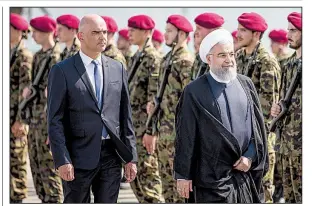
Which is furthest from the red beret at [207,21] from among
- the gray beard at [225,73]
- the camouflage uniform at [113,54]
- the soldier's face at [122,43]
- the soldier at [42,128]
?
the soldier's face at [122,43]

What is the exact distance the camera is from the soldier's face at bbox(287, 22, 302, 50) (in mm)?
9281

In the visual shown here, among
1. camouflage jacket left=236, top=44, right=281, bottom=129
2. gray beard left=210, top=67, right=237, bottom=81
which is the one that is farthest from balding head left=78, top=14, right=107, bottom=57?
camouflage jacket left=236, top=44, right=281, bottom=129

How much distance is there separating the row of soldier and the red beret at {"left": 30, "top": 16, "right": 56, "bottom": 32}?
1 cm

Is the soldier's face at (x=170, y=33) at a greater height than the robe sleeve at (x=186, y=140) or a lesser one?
greater

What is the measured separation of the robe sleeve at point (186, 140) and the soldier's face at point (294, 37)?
2131mm

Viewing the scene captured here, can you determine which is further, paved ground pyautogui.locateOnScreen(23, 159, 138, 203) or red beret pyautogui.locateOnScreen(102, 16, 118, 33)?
paved ground pyautogui.locateOnScreen(23, 159, 138, 203)

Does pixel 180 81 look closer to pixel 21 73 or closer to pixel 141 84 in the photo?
pixel 141 84

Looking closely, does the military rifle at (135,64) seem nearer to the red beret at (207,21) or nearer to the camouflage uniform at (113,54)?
the camouflage uniform at (113,54)

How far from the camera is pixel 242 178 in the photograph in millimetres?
7488

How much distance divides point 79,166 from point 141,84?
11.0 feet

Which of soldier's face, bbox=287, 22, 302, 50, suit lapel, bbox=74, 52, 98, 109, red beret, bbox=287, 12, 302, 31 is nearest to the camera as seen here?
suit lapel, bbox=74, 52, 98, 109

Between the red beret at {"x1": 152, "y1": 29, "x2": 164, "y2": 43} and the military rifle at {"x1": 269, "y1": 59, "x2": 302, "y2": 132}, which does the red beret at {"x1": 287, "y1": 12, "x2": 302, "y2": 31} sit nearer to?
the military rifle at {"x1": 269, "y1": 59, "x2": 302, "y2": 132}

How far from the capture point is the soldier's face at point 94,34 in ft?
26.1

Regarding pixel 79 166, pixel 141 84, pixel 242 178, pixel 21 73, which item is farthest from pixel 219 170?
pixel 21 73
